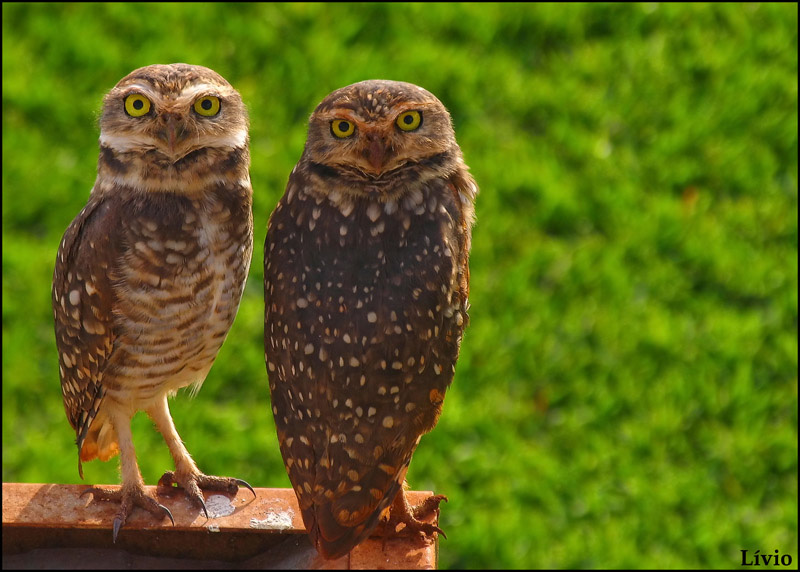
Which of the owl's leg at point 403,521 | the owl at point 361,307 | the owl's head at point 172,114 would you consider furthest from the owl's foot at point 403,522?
the owl's head at point 172,114

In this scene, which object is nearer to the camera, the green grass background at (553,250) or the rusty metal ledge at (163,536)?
the rusty metal ledge at (163,536)

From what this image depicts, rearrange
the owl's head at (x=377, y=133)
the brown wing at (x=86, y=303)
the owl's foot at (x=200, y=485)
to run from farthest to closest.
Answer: the owl's foot at (x=200, y=485), the brown wing at (x=86, y=303), the owl's head at (x=377, y=133)

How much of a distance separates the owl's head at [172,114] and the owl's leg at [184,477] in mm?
926

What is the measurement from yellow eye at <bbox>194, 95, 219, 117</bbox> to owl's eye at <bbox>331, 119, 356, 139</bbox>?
0.29m

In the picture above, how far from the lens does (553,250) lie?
217 inches

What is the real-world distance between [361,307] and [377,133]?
15.6 inches

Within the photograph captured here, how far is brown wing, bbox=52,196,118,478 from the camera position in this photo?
302cm

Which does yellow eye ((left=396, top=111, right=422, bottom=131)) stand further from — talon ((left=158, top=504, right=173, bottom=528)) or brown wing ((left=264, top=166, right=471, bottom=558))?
talon ((left=158, top=504, right=173, bottom=528))

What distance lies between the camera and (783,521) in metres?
4.74

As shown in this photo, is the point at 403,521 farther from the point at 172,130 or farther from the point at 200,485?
the point at 172,130

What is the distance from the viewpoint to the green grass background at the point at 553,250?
4.77 meters

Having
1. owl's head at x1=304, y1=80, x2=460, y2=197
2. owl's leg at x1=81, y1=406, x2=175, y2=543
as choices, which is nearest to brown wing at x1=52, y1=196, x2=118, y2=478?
owl's leg at x1=81, y1=406, x2=175, y2=543

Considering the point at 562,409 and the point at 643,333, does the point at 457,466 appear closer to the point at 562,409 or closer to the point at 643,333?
the point at 562,409

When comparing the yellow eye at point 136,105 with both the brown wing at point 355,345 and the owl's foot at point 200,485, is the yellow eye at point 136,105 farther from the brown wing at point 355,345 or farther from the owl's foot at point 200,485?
the owl's foot at point 200,485
